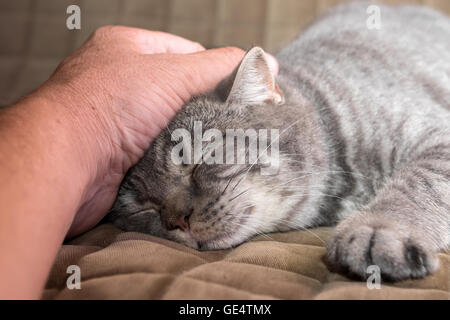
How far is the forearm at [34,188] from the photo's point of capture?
737 millimetres

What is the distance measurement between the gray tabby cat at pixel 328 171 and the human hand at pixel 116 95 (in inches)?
1.8

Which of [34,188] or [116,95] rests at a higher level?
[116,95]

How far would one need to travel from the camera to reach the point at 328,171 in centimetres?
131

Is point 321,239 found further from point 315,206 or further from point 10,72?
point 10,72

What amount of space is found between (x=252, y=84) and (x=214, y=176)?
284 mm

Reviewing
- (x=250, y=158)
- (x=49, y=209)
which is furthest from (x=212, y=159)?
(x=49, y=209)

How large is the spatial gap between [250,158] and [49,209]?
0.51 metres

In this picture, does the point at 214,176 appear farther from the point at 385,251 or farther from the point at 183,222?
the point at 385,251

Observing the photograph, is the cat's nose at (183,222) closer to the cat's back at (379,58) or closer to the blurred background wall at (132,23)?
the cat's back at (379,58)

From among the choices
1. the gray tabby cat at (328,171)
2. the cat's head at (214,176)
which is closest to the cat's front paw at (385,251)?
the gray tabby cat at (328,171)

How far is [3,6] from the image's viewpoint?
2139 mm

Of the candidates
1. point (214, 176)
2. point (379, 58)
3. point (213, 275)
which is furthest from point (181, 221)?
point (379, 58)

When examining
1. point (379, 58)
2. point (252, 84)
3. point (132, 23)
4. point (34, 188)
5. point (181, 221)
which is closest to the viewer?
point (34, 188)
